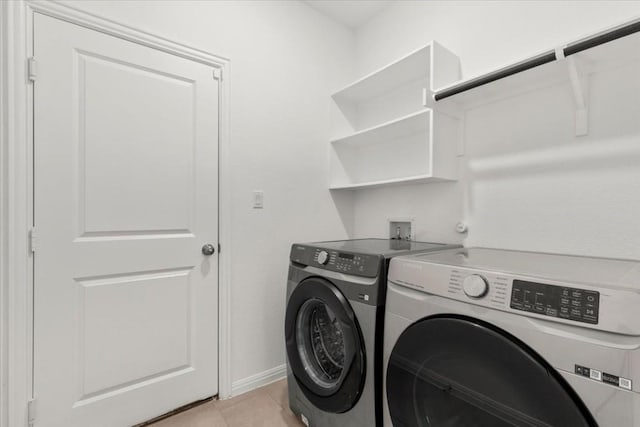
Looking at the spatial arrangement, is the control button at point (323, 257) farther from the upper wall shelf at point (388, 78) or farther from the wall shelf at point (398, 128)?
the upper wall shelf at point (388, 78)

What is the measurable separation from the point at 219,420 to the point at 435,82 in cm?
212

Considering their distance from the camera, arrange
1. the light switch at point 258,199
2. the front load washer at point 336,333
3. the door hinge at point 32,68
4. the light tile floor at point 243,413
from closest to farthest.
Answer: the front load washer at point 336,333
the door hinge at point 32,68
the light tile floor at point 243,413
the light switch at point 258,199

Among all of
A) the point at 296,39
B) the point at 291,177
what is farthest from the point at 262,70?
the point at 291,177

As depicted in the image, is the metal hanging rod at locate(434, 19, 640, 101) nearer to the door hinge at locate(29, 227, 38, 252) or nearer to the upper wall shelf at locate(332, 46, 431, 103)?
the upper wall shelf at locate(332, 46, 431, 103)

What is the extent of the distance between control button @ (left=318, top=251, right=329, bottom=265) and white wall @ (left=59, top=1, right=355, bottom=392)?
0.61m

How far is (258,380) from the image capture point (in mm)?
1854

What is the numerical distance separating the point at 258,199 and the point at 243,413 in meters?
1.22

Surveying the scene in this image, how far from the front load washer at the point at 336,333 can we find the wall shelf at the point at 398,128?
0.65 m

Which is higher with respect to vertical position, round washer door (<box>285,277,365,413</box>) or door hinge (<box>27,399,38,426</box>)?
round washer door (<box>285,277,365,413</box>)

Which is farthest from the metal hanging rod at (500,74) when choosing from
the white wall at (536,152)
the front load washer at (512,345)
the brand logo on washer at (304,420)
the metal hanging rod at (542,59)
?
the brand logo on washer at (304,420)

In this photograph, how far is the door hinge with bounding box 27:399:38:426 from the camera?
4.10ft

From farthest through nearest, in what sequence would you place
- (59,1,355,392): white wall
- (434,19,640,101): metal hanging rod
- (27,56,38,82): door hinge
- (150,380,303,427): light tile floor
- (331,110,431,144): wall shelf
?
(59,1,355,392): white wall < (331,110,431,144): wall shelf < (150,380,303,427): light tile floor < (27,56,38,82): door hinge < (434,19,640,101): metal hanging rod

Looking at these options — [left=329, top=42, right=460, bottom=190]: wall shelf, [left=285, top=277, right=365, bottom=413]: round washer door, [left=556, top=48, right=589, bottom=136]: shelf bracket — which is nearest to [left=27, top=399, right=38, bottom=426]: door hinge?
[left=285, top=277, right=365, bottom=413]: round washer door

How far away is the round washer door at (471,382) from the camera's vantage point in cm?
69
